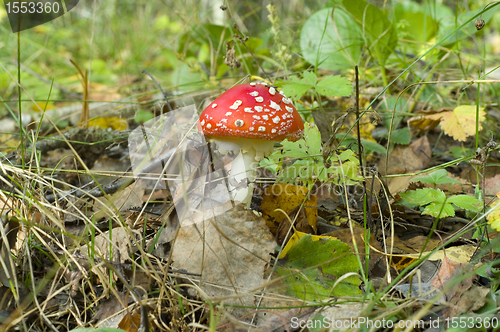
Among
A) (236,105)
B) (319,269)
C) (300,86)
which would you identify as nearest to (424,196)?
(319,269)

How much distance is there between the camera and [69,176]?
257 centimetres

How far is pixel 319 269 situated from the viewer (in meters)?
1.60

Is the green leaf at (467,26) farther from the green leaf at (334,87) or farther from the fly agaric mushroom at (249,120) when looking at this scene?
the fly agaric mushroom at (249,120)

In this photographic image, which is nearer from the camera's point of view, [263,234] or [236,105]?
[263,234]

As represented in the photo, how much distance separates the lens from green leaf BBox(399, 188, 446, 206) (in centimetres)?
172

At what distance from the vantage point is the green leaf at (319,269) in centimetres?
148

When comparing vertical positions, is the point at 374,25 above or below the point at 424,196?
above

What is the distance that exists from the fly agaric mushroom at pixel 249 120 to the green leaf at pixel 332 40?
1.41m

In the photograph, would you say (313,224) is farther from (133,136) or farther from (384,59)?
(384,59)

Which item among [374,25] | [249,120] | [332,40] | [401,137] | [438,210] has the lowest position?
[401,137]

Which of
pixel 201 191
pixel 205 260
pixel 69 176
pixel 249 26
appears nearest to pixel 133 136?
pixel 69 176

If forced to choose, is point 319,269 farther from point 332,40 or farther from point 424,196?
point 332,40

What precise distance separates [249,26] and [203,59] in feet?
13.5

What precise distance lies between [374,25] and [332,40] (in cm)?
39
